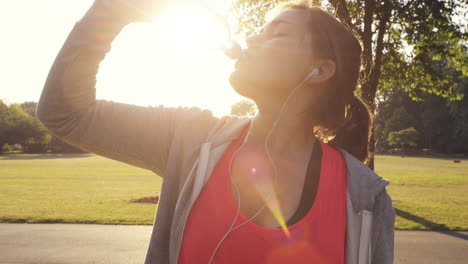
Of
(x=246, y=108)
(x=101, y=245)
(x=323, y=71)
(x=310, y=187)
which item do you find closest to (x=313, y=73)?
Answer: (x=323, y=71)

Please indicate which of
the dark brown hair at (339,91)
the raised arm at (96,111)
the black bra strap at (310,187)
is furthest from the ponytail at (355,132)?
the raised arm at (96,111)

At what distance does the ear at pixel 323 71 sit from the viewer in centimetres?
212

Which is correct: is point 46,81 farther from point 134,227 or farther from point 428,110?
point 428,110

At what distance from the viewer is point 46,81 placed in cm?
145

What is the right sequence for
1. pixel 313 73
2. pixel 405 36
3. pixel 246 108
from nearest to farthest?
pixel 313 73, pixel 405 36, pixel 246 108

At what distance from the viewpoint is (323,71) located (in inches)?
85.4

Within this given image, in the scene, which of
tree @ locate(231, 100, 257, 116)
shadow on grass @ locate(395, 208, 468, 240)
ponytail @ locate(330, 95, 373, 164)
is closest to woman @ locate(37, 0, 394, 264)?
ponytail @ locate(330, 95, 373, 164)

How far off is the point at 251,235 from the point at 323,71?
103 cm

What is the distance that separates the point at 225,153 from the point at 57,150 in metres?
88.3

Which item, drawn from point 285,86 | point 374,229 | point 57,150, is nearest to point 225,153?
point 285,86

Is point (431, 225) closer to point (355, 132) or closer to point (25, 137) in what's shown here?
point (355, 132)

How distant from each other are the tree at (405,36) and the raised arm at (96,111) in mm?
9720

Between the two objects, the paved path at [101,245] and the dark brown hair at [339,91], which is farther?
the paved path at [101,245]

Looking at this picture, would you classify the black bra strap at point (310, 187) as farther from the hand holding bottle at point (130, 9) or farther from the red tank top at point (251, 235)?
the hand holding bottle at point (130, 9)
